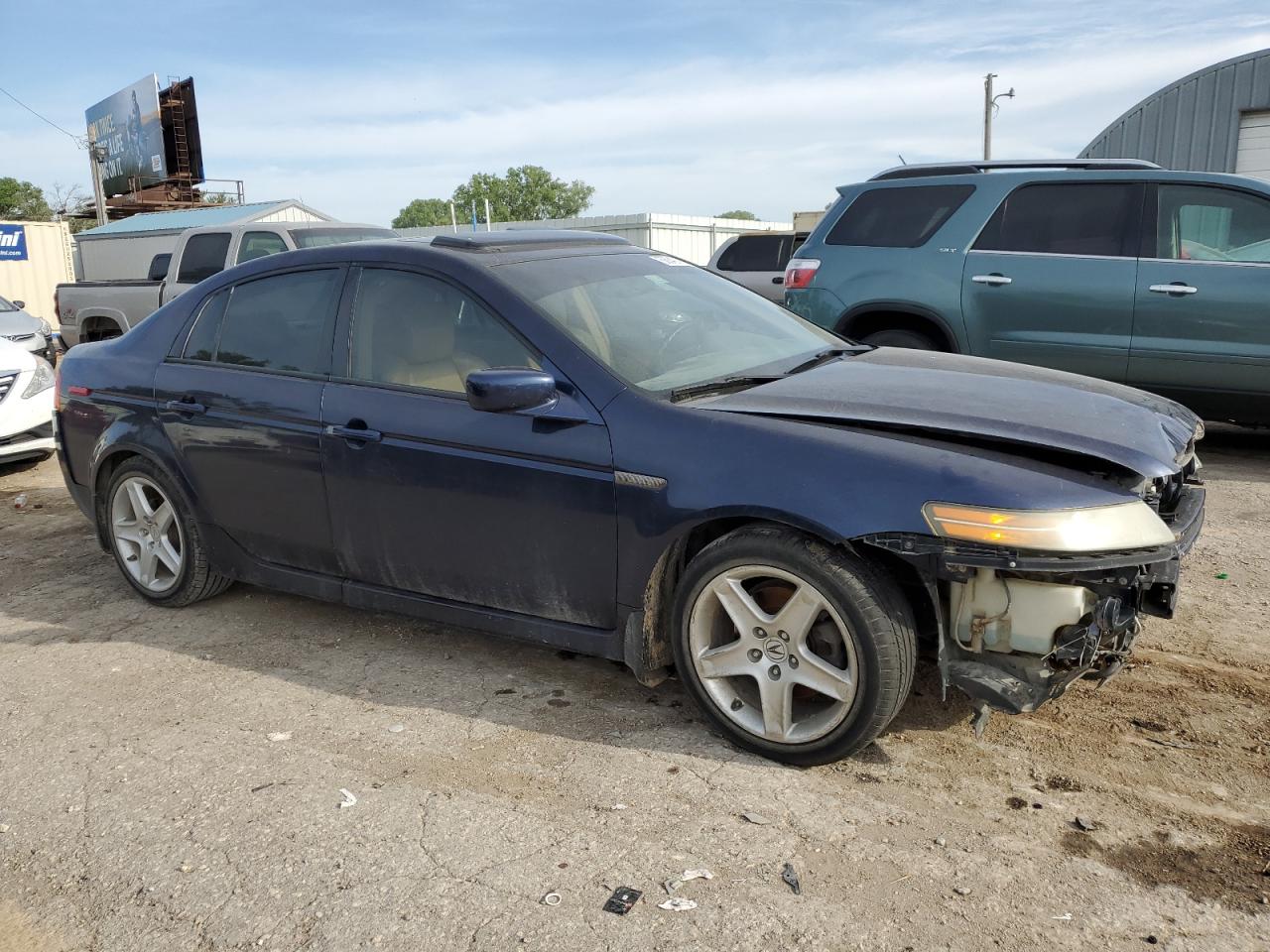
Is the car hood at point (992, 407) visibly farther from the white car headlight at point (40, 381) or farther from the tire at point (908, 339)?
the white car headlight at point (40, 381)

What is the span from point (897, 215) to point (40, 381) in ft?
22.1

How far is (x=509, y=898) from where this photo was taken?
105 inches

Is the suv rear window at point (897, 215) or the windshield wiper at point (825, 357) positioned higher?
the suv rear window at point (897, 215)

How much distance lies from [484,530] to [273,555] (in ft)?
3.98

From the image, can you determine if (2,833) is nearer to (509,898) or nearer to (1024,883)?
(509,898)

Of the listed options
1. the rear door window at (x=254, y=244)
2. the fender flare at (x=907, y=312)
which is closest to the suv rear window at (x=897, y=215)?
the fender flare at (x=907, y=312)

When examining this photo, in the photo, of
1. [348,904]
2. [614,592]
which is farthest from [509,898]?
[614,592]

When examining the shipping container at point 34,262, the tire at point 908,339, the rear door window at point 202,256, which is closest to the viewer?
the tire at point 908,339

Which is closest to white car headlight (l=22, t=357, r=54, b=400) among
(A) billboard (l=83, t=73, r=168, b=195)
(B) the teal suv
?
(B) the teal suv

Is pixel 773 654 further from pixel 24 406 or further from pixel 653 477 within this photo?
pixel 24 406

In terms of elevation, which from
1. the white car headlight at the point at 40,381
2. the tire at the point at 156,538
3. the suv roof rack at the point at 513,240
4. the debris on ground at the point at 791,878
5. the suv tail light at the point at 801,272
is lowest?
the debris on ground at the point at 791,878

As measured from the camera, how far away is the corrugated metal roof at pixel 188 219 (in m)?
31.5

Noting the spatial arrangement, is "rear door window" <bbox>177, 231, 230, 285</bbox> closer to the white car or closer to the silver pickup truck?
the silver pickup truck

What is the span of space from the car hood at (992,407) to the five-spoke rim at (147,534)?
2.80m
